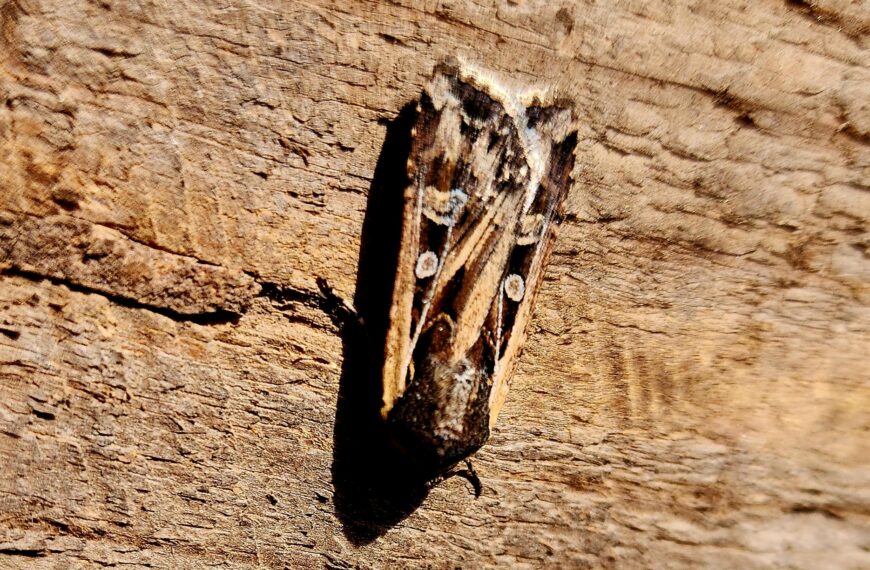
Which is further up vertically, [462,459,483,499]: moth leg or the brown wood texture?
the brown wood texture

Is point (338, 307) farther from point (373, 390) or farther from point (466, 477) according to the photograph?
point (466, 477)

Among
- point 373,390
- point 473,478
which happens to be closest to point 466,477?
point 473,478

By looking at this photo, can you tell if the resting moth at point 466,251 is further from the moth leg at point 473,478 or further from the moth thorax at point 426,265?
the moth leg at point 473,478

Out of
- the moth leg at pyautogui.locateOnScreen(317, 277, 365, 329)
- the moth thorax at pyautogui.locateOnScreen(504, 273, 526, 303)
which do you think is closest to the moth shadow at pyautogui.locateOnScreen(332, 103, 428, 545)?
the moth leg at pyautogui.locateOnScreen(317, 277, 365, 329)

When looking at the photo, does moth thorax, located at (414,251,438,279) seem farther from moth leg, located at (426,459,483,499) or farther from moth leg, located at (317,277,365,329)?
moth leg, located at (426,459,483,499)

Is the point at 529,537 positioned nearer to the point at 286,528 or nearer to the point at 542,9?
the point at 286,528
